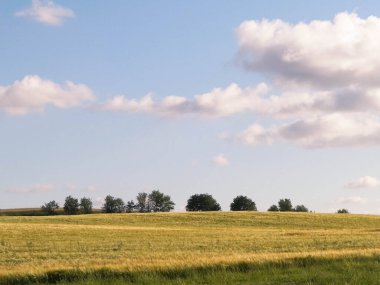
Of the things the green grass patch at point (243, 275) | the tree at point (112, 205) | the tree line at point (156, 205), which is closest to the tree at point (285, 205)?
the tree line at point (156, 205)

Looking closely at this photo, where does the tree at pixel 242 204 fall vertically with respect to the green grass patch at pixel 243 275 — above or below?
above

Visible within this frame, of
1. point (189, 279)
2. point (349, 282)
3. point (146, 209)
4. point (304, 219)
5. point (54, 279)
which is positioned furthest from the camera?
point (146, 209)

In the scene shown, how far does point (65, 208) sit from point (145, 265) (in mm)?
158514

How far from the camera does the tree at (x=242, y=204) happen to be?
541ft

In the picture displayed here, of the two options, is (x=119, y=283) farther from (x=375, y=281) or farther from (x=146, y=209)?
(x=146, y=209)

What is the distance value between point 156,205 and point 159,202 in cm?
148

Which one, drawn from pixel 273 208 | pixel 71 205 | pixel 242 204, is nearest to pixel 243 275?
pixel 242 204

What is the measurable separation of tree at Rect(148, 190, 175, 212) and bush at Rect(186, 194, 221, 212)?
1531cm

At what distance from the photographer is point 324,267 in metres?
15.7

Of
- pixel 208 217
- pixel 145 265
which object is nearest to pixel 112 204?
pixel 208 217

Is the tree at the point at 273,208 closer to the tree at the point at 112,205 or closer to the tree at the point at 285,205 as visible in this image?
the tree at the point at 285,205

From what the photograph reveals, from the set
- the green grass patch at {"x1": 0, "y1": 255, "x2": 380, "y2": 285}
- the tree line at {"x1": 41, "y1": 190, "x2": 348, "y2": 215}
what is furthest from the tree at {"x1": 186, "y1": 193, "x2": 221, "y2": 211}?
the green grass patch at {"x1": 0, "y1": 255, "x2": 380, "y2": 285}

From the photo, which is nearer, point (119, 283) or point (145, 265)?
point (119, 283)

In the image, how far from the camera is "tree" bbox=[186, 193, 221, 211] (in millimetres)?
168500
